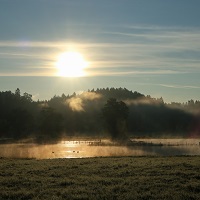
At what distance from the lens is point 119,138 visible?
137125mm

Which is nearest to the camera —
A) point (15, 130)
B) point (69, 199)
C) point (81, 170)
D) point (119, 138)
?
point (69, 199)

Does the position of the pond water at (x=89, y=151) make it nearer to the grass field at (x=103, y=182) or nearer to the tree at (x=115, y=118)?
the grass field at (x=103, y=182)

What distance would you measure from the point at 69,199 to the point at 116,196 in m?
2.65

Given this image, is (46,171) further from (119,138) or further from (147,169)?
(119,138)

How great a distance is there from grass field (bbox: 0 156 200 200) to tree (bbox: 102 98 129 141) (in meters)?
104

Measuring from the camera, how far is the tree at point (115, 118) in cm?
13975

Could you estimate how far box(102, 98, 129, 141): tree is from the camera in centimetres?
13975

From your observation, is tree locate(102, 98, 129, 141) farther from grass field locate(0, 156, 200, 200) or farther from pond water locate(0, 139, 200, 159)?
grass field locate(0, 156, 200, 200)

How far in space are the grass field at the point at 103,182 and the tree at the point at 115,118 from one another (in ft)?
342

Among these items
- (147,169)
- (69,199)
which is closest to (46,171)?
(147,169)

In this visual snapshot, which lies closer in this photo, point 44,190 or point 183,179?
point 44,190

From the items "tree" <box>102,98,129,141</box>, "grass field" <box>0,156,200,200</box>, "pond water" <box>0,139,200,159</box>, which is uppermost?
"tree" <box>102,98,129,141</box>

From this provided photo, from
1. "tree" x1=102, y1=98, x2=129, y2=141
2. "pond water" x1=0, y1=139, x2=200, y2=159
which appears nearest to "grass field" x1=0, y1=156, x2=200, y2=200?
"pond water" x1=0, y1=139, x2=200, y2=159

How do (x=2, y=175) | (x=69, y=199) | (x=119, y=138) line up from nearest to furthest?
(x=69, y=199) < (x=2, y=175) < (x=119, y=138)
